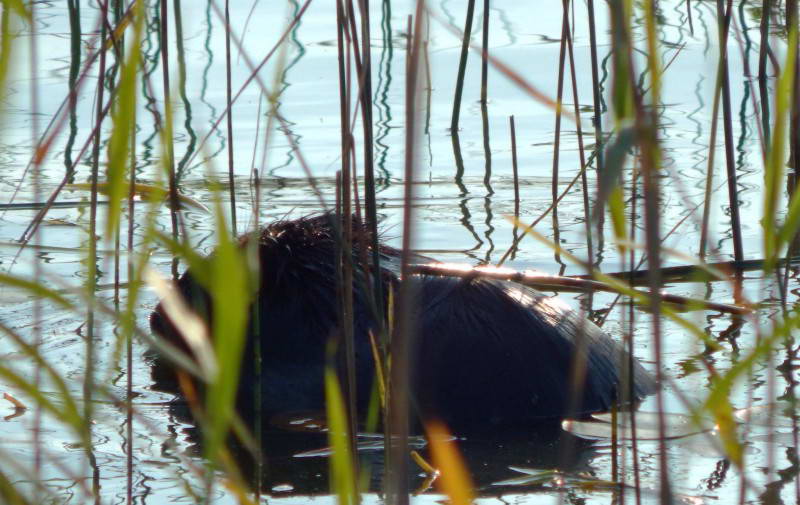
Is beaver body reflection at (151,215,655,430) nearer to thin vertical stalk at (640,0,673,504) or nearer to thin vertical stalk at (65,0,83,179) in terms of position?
thin vertical stalk at (640,0,673,504)

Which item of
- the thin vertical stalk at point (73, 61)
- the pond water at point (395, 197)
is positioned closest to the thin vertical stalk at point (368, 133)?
the pond water at point (395, 197)

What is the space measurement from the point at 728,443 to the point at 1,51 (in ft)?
3.45

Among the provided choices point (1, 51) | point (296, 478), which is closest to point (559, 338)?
point (296, 478)

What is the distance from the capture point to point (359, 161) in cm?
602

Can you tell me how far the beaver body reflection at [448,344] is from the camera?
119 inches

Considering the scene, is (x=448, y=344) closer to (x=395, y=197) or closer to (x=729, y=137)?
(x=729, y=137)

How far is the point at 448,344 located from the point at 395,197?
2.24 meters

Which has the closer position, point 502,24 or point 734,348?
point 734,348

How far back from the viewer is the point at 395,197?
17.2ft

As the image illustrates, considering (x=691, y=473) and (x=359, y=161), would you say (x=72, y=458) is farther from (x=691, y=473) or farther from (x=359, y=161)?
(x=359, y=161)

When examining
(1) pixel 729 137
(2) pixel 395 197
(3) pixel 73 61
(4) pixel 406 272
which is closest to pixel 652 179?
(4) pixel 406 272

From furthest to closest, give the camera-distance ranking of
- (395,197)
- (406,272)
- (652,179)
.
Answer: (395,197) → (406,272) → (652,179)

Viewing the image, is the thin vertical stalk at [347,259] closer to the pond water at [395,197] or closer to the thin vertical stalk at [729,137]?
the pond water at [395,197]

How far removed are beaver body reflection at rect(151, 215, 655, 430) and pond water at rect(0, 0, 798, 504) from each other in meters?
0.16
